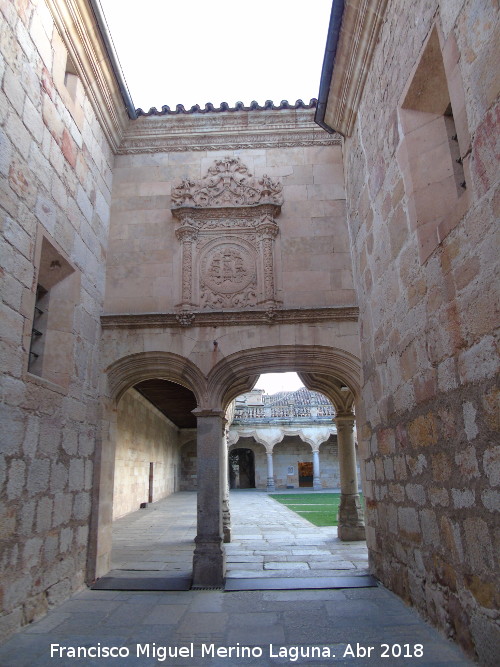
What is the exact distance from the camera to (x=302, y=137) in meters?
6.70

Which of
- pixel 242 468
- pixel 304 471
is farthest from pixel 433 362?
pixel 242 468

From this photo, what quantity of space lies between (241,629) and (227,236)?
14.6 ft

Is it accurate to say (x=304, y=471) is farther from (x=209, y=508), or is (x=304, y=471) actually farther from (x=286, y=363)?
(x=209, y=508)

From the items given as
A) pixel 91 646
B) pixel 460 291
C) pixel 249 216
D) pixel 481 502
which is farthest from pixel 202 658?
pixel 249 216

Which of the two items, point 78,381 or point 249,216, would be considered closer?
point 78,381

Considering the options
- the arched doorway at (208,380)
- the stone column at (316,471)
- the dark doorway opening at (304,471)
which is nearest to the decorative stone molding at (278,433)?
the stone column at (316,471)

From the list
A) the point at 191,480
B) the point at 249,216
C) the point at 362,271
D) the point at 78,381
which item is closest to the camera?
the point at 78,381

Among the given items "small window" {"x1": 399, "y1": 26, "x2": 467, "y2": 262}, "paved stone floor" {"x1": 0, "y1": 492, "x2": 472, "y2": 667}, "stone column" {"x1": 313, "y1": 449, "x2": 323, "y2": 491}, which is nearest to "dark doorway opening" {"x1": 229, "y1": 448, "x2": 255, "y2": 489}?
"stone column" {"x1": 313, "y1": 449, "x2": 323, "y2": 491}

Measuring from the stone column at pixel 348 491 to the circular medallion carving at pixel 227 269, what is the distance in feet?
11.6

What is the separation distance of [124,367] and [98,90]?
3422mm

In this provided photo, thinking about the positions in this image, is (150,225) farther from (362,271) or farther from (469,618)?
(469,618)

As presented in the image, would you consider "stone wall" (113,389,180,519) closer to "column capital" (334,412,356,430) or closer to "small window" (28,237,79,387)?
"column capital" (334,412,356,430)

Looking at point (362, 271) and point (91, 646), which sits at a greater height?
point (362, 271)

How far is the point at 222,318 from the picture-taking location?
19.0 ft
